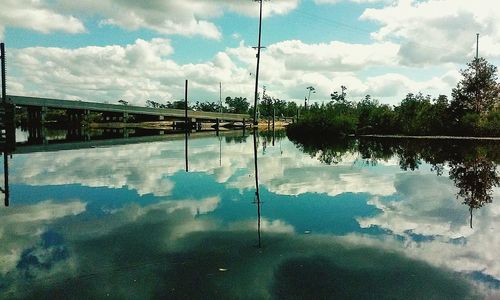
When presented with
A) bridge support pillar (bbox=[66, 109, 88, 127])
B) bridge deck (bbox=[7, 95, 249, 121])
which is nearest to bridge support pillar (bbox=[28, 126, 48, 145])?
bridge deck (bbox=[7, 95, 249, 121])

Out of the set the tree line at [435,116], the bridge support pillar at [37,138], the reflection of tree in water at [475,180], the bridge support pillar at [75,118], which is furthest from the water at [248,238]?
the bridge support pillar at [75,118]

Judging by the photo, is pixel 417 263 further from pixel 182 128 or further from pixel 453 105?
pixel 182 128

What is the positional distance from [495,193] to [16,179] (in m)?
16.2

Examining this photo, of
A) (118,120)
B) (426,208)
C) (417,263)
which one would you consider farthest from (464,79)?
(118,120)

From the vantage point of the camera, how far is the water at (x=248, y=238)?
5.26 metres

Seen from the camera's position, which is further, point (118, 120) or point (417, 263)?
point (118, 120)

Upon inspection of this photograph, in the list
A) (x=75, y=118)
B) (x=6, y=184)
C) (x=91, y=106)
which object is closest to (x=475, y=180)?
(x=6, y=184)

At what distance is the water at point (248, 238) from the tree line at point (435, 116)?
32.6 metres

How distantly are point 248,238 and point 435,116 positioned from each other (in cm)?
4631

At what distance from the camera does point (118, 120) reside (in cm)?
9119

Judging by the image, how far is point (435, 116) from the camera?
47.7m

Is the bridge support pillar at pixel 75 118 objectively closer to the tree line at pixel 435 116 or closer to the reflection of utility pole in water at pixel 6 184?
the tree line at pixel 435 116

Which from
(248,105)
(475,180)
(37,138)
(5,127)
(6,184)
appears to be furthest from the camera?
(248,105)

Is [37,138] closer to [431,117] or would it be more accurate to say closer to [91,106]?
[91,106]
